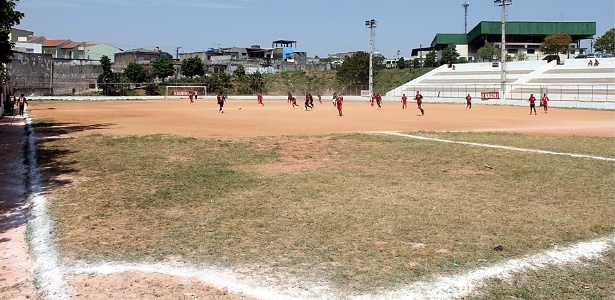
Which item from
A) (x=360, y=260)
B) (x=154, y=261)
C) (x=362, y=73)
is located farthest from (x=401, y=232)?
(x=362, y=73)

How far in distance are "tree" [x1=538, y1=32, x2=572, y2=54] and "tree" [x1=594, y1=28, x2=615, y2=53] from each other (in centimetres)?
912

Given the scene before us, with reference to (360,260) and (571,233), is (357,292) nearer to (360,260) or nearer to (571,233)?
(360,260)

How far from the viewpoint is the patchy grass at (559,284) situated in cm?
562

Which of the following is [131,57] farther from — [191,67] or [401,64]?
[401,64]

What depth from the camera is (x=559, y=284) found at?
5.93 meters

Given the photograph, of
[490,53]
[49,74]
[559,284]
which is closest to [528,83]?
[490,53]

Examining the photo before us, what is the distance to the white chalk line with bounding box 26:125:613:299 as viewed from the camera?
570cm

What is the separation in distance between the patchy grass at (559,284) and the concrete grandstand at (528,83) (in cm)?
5259

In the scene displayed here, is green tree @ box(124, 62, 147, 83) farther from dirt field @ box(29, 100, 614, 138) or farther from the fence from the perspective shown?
dirt field @ box(29, 100, 614, 138)

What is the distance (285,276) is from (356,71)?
94610mm

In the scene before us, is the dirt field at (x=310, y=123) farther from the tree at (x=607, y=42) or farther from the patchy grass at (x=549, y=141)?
the tree at (x=607, y=42)

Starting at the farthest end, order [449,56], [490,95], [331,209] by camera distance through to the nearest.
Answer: [449,56]
[490,95]
[331,209]

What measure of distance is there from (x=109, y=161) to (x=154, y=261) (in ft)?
30.3

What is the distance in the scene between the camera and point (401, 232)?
792cm
